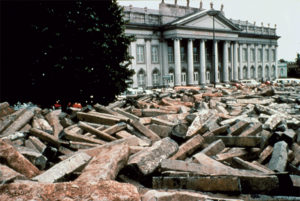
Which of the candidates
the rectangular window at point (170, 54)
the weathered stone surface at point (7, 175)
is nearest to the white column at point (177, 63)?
the rectangular window at point (170, 54)

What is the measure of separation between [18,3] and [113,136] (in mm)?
9295

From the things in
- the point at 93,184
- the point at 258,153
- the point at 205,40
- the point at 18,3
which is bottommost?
the point at 258,153

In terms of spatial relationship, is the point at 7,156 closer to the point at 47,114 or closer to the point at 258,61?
the point at 47,114

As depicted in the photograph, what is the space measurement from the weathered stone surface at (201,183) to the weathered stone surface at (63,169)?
107 centimetres

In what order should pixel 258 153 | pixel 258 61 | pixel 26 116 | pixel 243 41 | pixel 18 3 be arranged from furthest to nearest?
pixel 258 61
pixel 243 41
pixel 18 3
pixel 26 116
pixel 258 153

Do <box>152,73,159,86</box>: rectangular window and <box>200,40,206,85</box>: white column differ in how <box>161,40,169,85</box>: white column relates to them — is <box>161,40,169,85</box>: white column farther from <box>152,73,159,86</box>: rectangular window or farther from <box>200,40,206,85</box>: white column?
<box>200,40,206,85</box>: white column

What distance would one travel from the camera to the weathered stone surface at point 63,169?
134 inches

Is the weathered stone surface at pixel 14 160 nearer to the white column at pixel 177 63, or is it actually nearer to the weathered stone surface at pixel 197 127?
the weathered stone surface at pixel 197 127

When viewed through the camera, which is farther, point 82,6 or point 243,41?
point 243,41

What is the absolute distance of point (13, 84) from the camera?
40.1ft

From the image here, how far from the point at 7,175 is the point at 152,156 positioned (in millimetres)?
1892

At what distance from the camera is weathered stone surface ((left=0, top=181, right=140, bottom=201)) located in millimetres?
2500

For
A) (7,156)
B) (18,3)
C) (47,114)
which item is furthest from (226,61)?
(7,156)

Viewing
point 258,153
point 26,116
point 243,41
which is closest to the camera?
point 258,153
